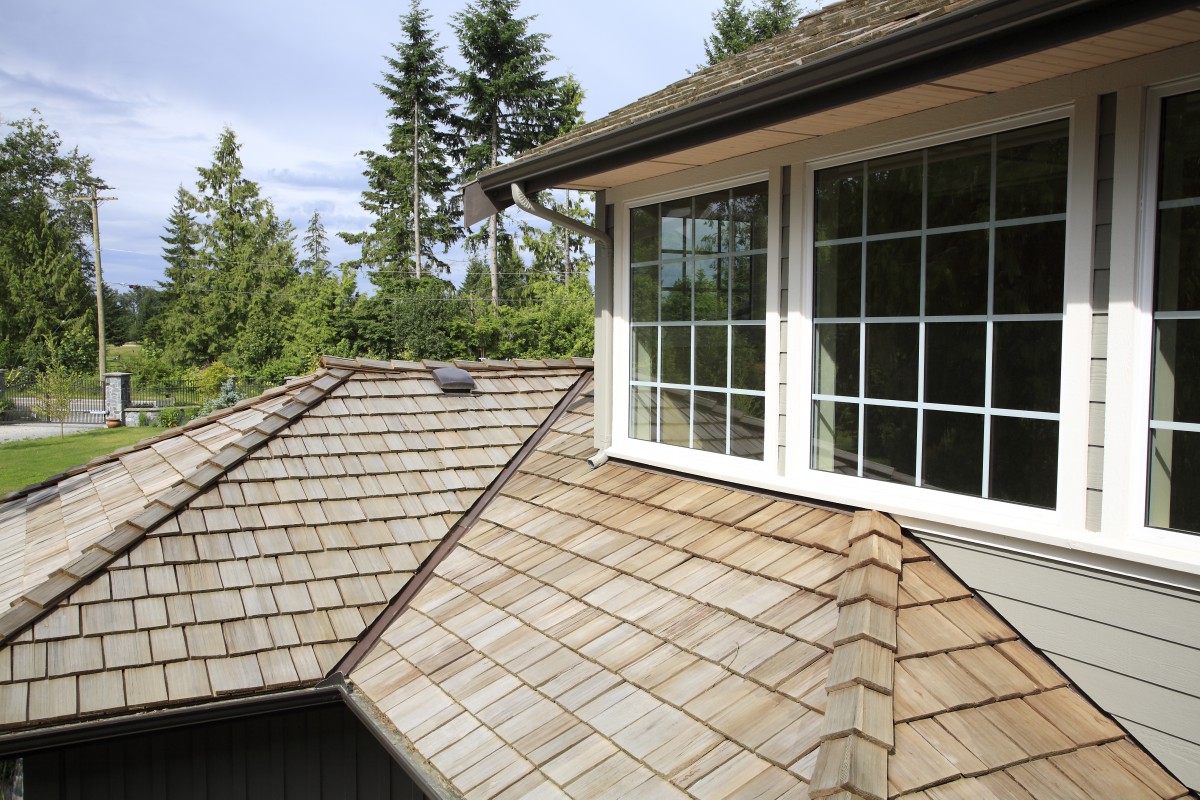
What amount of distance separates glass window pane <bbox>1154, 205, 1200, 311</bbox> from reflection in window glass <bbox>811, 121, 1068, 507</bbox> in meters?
0.28

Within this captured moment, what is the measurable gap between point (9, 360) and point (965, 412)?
46.3 metres

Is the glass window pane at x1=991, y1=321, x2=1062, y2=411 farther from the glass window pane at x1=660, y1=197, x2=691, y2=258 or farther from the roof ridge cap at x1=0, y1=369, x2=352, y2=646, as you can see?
the roof ridge cap at x1=0, y1=369, x2=352, y2=646

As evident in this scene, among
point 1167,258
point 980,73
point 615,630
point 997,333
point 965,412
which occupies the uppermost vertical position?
point 980,73

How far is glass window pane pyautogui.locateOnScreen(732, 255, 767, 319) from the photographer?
3.60 metres

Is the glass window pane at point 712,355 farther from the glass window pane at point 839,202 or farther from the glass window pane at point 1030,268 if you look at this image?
the glass window pane at point 1030,268

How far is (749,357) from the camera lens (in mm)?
3689

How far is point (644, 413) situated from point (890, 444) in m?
1.60

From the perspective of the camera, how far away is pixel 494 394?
5.58m

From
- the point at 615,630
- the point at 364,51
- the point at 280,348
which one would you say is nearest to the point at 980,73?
the point at 615,630

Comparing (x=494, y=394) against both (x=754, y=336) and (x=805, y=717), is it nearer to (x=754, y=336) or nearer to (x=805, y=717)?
(x=754, y=336)

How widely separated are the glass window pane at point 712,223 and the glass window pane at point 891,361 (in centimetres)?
98

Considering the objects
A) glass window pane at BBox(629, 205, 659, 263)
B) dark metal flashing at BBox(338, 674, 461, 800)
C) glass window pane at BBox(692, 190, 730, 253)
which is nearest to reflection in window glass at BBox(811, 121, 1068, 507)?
glass window pane at BBox(692, 190, 730, 253)

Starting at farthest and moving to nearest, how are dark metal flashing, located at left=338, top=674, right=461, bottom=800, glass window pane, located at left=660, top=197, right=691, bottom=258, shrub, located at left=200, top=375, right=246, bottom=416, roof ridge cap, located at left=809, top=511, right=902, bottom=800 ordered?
shrub, located at left=200, top=375, right=246, bottom=416 < glass window pane, located at left=660, top=197, right=691, bottom=258 < dark metal flashing, located at left=338, top=674, right=461, bottom=800 < roof ridge cap, located at left=809, top=511, right=902, bottom=800

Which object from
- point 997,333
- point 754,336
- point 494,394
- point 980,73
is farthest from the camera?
point 494,394
